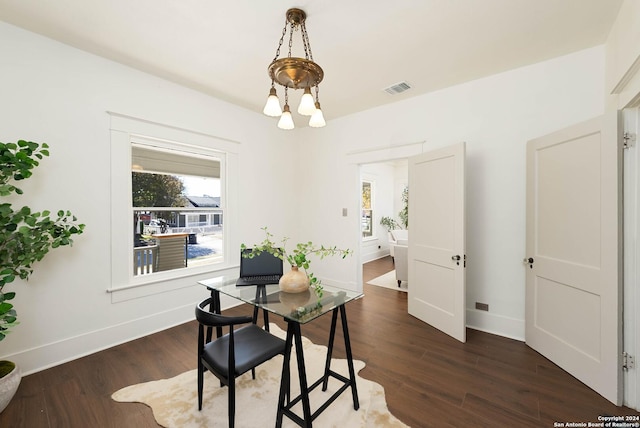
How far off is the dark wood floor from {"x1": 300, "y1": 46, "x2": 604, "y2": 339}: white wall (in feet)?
1.77

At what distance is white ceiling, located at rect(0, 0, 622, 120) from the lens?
77.4 inches

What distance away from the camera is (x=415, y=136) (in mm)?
3498

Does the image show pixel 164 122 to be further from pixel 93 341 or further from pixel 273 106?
pixel 93 341

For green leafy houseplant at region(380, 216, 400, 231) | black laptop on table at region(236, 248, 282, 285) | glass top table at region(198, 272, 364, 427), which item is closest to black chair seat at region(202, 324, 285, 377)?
glass top table at region(198, 272, 364, 427)

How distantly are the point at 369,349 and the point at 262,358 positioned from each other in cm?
133

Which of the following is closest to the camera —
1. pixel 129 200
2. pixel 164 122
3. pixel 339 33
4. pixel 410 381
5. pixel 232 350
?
pixel 232 350

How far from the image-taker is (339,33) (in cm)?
225

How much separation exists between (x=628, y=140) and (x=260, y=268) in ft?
9.61

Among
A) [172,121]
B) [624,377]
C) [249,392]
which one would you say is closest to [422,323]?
[624,377]

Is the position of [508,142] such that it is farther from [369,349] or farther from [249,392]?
[249,392]

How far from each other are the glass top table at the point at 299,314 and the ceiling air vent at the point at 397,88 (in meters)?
2.55

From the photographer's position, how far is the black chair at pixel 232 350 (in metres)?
1.52

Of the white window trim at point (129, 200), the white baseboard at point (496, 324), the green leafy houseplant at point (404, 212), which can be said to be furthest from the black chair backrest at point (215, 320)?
the green leafy houseplant at point (404, 212)

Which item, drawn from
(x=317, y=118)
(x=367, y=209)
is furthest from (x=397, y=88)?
(x=367, y=209)
